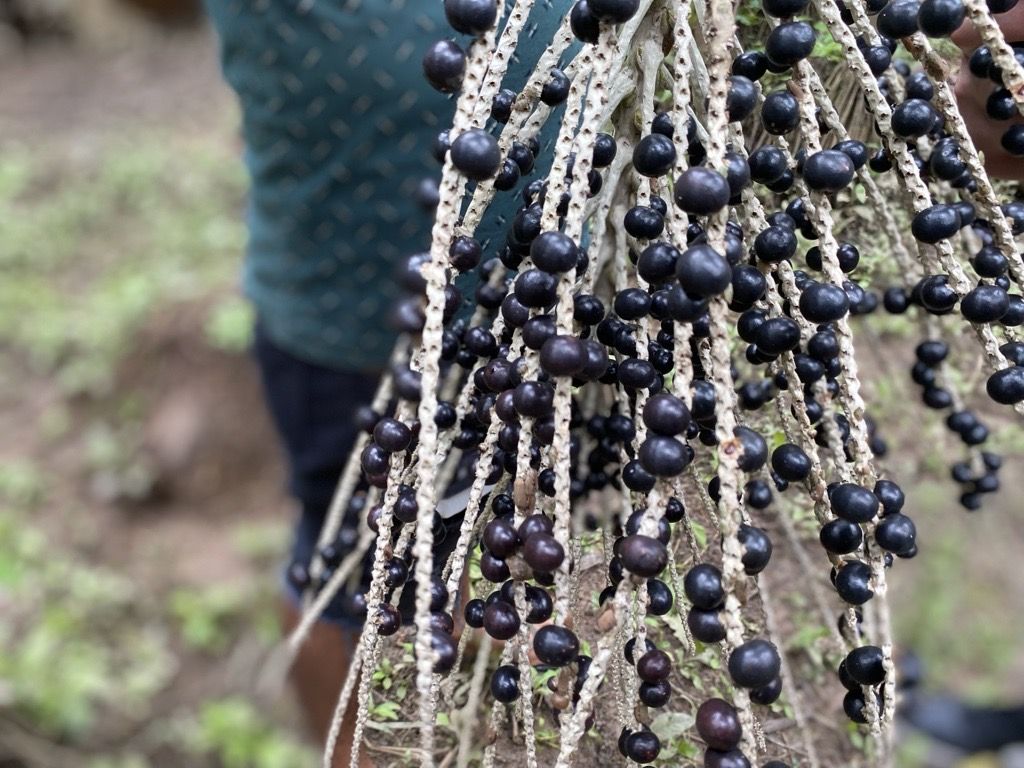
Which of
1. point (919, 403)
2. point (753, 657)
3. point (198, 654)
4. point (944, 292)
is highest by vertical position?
point (944, 292)

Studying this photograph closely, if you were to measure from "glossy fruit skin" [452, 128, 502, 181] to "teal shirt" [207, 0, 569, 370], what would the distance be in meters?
0.85

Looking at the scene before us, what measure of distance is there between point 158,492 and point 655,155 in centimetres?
333

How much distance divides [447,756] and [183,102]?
6.06 m

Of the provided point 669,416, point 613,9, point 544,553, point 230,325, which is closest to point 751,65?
point 613,9

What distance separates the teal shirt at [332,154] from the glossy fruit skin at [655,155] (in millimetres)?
815

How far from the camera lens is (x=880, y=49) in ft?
2.25

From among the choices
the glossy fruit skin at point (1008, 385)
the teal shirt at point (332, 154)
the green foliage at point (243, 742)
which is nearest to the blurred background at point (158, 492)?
the green foliage at point (243, 742)

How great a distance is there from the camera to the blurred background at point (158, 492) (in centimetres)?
250

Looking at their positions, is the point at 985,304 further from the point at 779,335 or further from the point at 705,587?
the point at 705,587

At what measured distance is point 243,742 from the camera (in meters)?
2.62

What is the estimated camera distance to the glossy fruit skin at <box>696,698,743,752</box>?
550 mm

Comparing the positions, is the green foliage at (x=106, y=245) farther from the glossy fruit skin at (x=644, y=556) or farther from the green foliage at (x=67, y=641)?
the glossy fruit skin at (x=644, y=556)

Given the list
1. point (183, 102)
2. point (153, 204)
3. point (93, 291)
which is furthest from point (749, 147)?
point (183, 102)

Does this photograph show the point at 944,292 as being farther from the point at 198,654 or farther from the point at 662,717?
the point at 198,654
